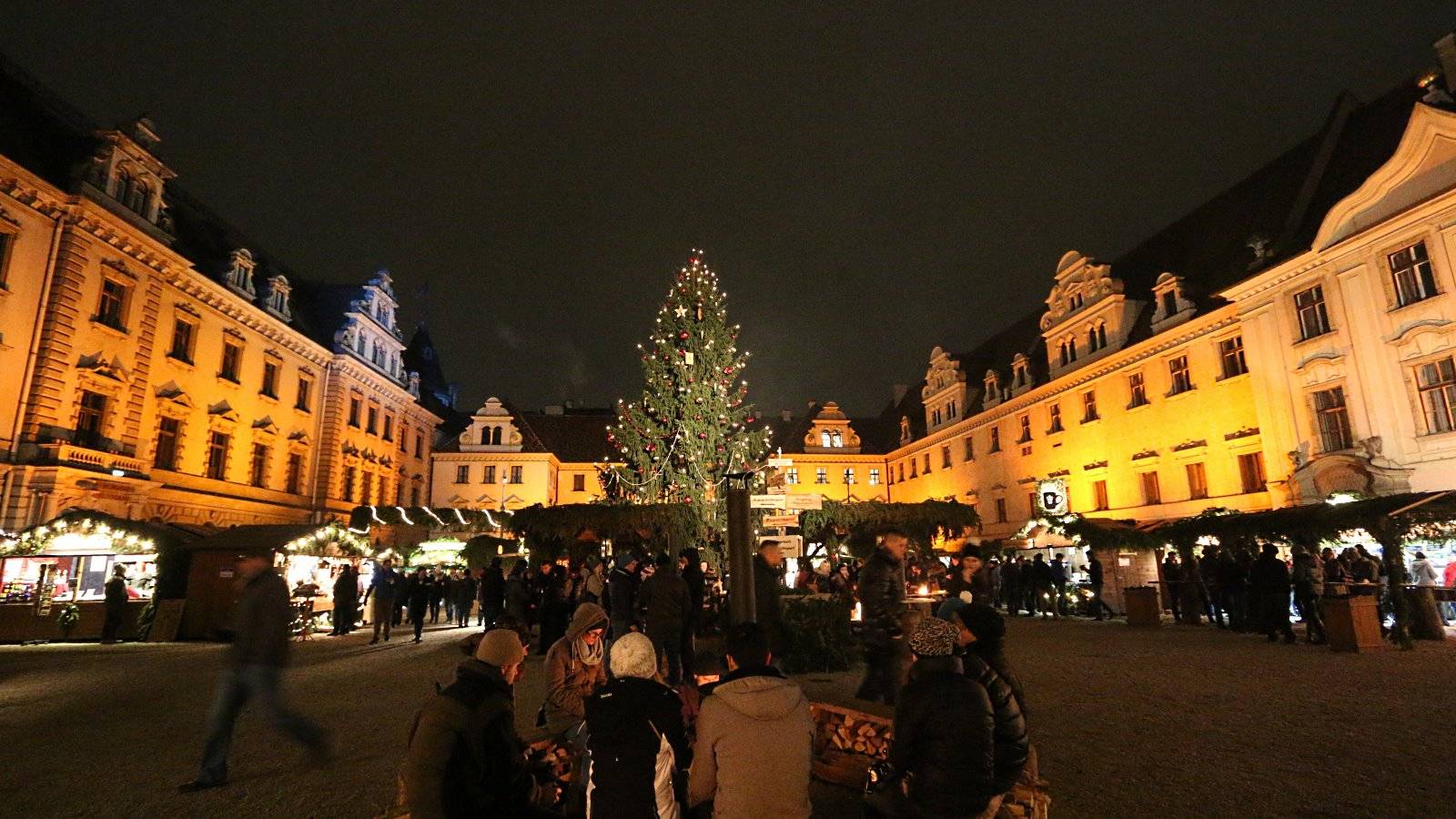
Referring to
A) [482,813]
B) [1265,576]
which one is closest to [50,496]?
[482,813]

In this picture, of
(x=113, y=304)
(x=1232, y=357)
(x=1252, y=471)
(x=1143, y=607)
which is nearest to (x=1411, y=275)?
(x=1232, y=357)

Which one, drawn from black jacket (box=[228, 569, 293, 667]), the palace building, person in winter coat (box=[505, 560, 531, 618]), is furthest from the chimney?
the palace building

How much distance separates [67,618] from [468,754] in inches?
807

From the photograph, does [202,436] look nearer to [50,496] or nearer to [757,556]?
[50,496]

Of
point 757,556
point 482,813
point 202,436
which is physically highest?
point 202,436

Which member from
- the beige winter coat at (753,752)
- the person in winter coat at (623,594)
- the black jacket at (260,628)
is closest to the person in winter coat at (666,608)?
the person in winter coat at (623,594)

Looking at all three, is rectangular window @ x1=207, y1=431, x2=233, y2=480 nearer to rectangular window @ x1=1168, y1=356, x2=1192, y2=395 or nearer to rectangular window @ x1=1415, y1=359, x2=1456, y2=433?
rectangular window @ x1=1168, y1=356, x2=1192, y2=395

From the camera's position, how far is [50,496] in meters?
19.3

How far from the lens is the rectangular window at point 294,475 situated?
31.8 metres

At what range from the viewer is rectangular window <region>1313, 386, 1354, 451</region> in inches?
771

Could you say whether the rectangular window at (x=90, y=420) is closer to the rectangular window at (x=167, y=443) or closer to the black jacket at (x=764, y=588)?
the rectangular window at (x=167, y=443)

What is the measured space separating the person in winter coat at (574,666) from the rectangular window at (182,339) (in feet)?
87.3

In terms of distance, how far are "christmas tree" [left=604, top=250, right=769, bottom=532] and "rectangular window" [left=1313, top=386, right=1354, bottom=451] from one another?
15.8 metres

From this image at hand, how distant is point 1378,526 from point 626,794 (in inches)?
693
